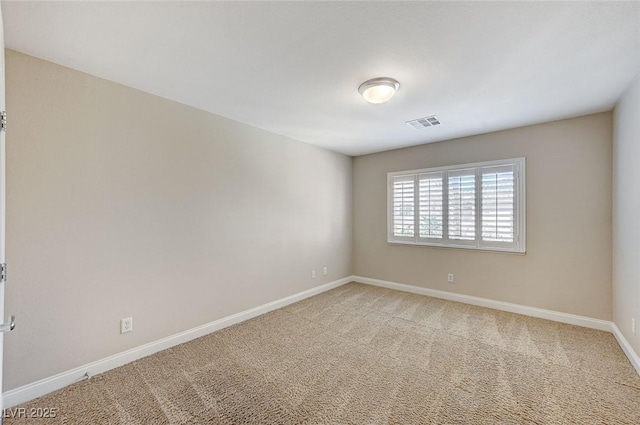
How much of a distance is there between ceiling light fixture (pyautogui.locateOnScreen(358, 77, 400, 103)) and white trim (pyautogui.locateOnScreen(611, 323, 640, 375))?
3088 millimetres

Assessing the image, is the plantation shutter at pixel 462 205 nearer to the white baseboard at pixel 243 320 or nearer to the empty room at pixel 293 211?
the empty room at pixel 293 211

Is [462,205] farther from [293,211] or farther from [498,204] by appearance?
[293,211]

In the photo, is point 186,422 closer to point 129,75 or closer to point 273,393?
point 273,393

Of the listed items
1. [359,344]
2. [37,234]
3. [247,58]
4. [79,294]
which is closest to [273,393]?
[359,344]

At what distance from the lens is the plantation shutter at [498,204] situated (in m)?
3.68

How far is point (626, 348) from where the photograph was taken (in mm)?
2596

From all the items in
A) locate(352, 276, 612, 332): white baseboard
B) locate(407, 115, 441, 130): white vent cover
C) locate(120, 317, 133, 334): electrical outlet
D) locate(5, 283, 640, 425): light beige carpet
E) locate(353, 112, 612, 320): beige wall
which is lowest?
locate(5, 283, 640, 425): light beige carpet

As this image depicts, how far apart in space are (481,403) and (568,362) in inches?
47.3

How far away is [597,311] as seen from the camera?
10.4 ft

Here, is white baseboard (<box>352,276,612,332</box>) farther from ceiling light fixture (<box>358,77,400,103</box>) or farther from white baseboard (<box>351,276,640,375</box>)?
ceiling light fixture (<box>358,77,400,103</box>)

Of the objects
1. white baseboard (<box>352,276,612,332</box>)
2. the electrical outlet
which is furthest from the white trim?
the electrical outlet

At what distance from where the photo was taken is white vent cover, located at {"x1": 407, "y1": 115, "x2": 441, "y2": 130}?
11.0 ft

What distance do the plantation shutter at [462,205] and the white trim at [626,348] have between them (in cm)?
165

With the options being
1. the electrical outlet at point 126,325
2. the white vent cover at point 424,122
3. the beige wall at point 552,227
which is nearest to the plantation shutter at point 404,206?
the beige wall at point 552,227
